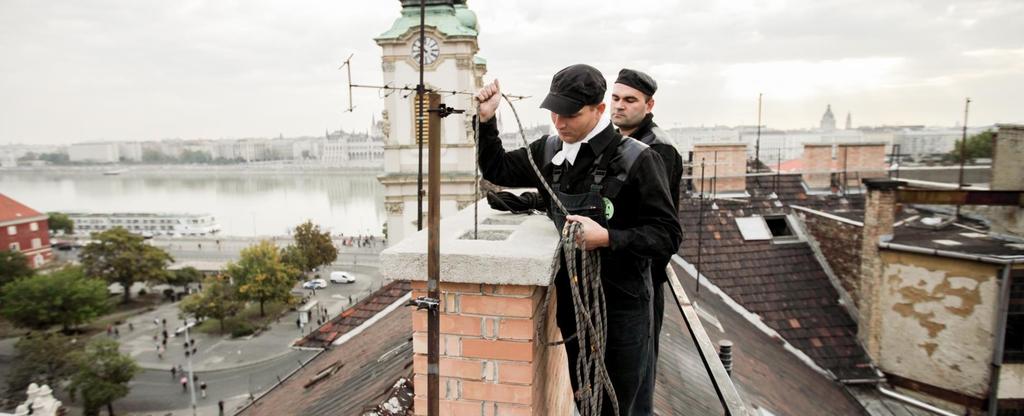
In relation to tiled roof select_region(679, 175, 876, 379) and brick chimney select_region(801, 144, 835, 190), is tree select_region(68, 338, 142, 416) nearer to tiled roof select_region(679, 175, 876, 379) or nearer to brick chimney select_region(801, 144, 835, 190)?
tiled roof select_region(679, 175, 876, 379)

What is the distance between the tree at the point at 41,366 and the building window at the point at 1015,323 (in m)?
25.4

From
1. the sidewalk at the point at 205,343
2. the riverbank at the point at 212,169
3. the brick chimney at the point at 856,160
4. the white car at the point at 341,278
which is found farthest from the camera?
the riverbank at the point at 212,169

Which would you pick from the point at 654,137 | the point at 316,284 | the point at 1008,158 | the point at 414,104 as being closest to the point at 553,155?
the point at 654,137

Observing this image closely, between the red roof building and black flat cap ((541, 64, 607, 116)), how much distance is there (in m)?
52.6

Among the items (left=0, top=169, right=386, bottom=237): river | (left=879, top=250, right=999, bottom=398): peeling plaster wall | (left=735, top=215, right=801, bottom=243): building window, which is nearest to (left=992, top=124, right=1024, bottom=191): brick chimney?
(left=879, top=250, right=999, bottom=398): peeling plaster wall

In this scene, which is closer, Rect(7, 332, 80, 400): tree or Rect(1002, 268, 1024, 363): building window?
Rect(1002, 268, 1024, 363): building window

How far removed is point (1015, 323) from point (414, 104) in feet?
54.3

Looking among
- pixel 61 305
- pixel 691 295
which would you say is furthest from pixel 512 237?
pixel 61 305

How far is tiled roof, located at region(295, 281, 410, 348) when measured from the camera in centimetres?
903

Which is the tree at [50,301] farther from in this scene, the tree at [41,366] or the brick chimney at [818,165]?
the brick chimney at [818,165]

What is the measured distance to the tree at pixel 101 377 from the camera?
18375 mm

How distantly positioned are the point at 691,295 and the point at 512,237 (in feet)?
24.1

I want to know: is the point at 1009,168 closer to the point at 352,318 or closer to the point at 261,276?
the point at 352,318

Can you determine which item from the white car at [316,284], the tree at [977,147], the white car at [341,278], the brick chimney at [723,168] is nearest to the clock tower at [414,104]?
the brick chimney at [723,168]
